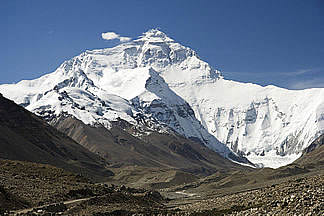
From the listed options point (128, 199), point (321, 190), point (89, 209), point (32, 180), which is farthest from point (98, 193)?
point (321, 190)

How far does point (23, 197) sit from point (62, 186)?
11.5m

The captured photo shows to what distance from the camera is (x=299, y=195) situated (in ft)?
152

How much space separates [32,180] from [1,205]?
1946 cm

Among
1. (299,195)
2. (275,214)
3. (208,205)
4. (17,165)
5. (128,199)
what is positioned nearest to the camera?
(275,214)

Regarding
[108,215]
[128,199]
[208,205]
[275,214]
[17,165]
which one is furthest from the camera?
[17,165]

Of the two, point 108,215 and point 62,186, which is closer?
point 108,215

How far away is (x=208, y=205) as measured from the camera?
73438 mm

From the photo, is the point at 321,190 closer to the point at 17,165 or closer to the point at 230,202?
the point at 230,202

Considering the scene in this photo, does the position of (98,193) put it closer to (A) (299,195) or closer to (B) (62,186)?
(B) (62,186)

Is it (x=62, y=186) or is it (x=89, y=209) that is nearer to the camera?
(x=89, y=209)

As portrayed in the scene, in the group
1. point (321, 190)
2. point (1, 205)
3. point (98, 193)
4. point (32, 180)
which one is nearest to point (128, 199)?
point (98, 193)

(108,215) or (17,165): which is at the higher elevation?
(17,165)

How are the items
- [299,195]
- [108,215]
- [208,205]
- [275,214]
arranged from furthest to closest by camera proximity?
[208,205], [108,215], [299,195], [275,214]

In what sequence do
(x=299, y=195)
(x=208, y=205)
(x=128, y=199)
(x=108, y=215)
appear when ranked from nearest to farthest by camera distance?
1. (x=299, y=195)
2. (x=108, y=215)
3. (x=208, y=205)
4. (x=128, y=199)
